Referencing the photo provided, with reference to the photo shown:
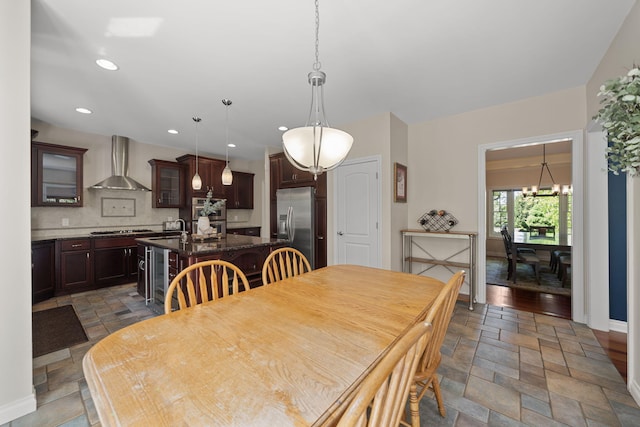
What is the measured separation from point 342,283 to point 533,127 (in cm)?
314

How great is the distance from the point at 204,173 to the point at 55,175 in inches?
85.0

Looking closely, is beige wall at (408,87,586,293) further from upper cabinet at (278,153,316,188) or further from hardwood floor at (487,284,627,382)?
upper cabinet at (278,153,316,188)

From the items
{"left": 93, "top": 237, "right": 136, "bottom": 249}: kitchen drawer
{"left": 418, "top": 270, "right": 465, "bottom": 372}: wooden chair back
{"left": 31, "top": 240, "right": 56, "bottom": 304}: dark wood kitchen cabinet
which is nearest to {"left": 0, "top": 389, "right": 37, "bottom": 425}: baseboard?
{"left": 418, "top": 270, "right": 465, "bottom": 372}: wooden chair back

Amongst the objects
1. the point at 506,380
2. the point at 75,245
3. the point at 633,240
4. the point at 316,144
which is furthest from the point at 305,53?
the point at 75,245

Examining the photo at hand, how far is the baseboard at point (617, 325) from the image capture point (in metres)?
2.58

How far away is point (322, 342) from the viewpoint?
0.98 meters

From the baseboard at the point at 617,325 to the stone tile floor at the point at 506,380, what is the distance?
0.24 metres

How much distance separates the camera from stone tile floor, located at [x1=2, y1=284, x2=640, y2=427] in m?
1.55

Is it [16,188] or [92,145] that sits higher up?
[92,145]

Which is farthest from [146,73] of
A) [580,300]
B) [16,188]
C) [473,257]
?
[580,300]

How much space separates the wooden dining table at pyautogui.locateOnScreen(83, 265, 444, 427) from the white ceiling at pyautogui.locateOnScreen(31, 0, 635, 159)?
1.91 metres

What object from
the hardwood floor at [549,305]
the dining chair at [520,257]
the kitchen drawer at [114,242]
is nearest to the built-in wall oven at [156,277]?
the kitchen drawer at [114,242]

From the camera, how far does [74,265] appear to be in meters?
3.80

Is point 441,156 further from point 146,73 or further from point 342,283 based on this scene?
point 146,73
